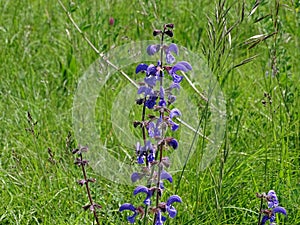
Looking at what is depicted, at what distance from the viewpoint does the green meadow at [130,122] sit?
229 centimetres

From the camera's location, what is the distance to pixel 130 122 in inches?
123

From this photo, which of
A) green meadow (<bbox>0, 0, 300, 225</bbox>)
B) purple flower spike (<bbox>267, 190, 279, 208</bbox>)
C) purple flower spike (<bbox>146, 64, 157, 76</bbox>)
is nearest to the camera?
purple flower spike (<bbox>146, 64, 157, 76</bbox>)

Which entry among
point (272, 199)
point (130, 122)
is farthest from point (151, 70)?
point (130, 122)

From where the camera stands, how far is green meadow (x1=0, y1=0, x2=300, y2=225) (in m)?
2.29

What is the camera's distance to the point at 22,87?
349 cm

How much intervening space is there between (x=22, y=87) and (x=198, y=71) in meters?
1.10

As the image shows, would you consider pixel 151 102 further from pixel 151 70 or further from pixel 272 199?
pixel 272 199

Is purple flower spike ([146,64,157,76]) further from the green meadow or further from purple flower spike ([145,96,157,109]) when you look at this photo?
the green meadow

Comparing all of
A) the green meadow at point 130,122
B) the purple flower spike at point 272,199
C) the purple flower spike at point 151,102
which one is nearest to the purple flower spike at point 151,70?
the purple flower spike at point 151,102

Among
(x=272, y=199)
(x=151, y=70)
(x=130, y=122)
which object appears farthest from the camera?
(x=130, y=122)

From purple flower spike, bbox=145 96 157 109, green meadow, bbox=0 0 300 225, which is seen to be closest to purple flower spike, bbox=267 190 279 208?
green meadow, bbox=0 0 300 225

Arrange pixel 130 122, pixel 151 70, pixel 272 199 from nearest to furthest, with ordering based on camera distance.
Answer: pixel 151 70 < pixel 272 199 < pixel 130 122

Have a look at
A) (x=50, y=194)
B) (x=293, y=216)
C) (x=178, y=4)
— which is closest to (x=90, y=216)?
(x=50, y=194)

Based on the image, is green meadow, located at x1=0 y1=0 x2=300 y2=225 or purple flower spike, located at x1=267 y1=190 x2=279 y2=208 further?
green meadow, located at x1=0 y1=0 x2=300 y2=225
